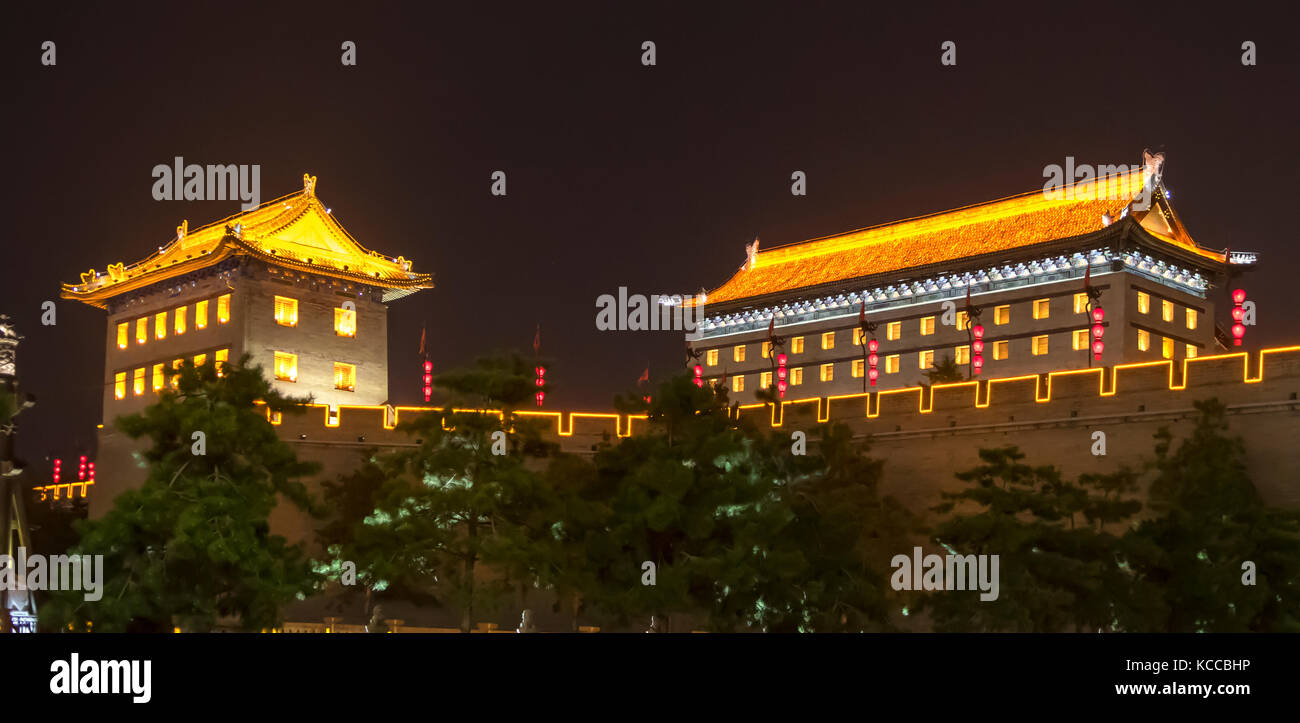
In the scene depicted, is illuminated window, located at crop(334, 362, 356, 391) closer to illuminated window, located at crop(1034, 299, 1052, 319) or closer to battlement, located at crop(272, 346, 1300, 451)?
battlement, located at crop(272, 346, 1300, 451)

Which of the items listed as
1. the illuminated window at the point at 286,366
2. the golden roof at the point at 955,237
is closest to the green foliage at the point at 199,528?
the illuminated window at the point at 286,366

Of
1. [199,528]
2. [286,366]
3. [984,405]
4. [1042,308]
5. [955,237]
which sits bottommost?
[199,528]

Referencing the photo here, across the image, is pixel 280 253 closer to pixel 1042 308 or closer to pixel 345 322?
pixel 345 322

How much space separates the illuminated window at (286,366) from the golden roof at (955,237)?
719 inches

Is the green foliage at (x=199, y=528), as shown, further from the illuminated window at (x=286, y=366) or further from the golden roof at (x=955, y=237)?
the golden roof at (x=955, y=237)

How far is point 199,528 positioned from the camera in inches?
954

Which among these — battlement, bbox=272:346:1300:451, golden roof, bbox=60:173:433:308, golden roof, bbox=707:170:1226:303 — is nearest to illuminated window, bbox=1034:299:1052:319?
golden roof, bbox=707:170:1226:303

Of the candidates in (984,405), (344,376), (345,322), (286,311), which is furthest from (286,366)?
(984,405)

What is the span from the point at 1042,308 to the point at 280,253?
22986 mm

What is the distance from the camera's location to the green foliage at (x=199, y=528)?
2405 centimetres

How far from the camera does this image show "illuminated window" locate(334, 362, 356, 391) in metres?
46.1
